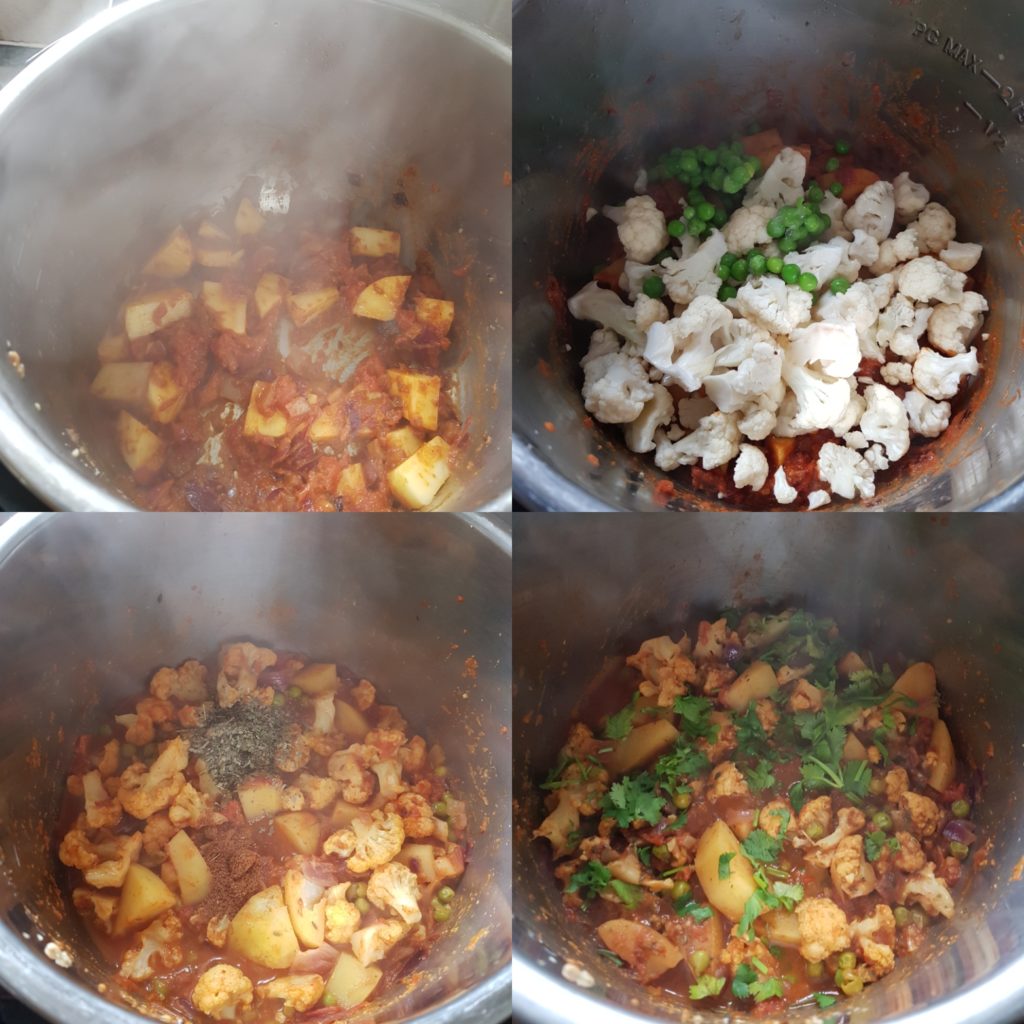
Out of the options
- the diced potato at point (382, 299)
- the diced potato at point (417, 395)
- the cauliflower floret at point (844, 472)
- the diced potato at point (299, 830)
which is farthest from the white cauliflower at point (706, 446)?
the diced potato at point (299, 830)

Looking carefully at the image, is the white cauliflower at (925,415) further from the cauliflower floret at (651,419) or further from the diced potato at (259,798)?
the diced potato at (259,798)

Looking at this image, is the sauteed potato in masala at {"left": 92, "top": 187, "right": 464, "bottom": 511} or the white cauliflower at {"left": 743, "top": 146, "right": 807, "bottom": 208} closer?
the sauteed potato in masala at {"left": 92, "top": 187, "right": 464, "bottom": 511}

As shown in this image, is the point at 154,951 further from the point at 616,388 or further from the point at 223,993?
the point at 616,388

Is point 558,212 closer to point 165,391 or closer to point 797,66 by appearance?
point 797,66

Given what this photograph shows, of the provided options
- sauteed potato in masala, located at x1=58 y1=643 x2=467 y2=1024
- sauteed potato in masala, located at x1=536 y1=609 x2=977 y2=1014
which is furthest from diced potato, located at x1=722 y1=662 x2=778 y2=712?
sauteed potato in masala, located at x1=58 y1=643 x2=467 y2=1024

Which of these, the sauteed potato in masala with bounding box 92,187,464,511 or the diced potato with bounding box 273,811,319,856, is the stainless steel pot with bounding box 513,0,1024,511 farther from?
the diced potato with bounding box 273,811,319,856

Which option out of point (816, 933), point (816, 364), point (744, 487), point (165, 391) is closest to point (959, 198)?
point (816, 364)

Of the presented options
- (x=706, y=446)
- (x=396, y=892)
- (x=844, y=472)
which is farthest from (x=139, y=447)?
(x=844, y=472)

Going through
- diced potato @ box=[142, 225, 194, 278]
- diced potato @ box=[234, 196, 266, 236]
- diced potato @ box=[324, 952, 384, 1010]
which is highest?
diced potato @ box=[234, 196, 266, 236]
